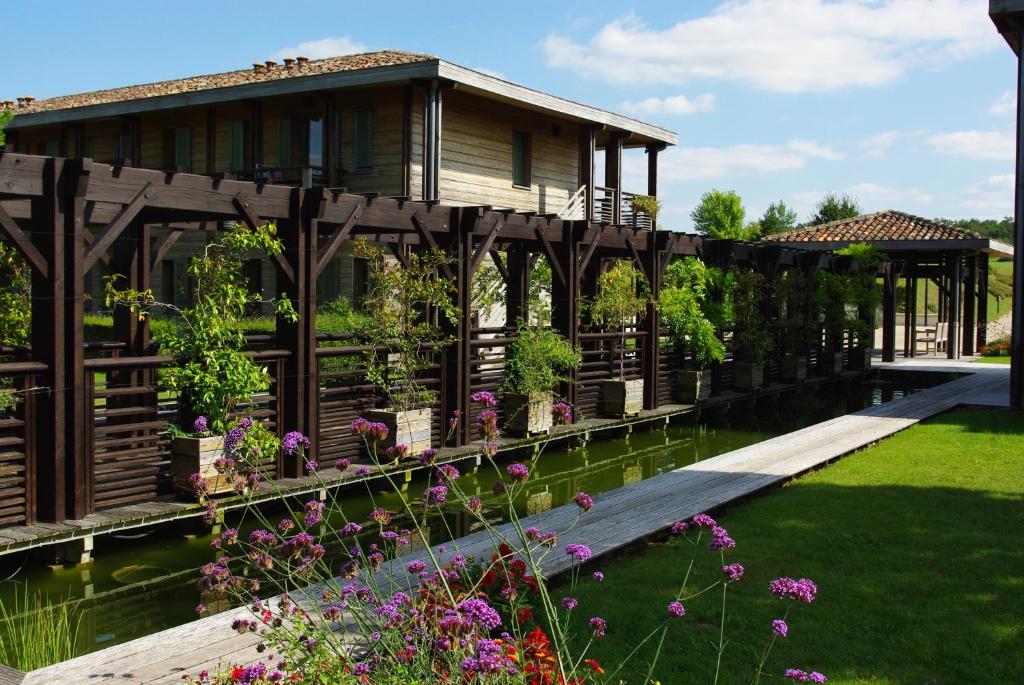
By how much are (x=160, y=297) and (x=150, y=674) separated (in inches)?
763

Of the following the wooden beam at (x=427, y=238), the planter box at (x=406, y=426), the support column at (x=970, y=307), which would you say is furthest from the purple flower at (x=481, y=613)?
the support column at (x=970, y=307)

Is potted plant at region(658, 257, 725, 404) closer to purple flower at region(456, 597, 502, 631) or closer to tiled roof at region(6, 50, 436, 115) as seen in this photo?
tiled roof at region(6, 50, 436, 115)

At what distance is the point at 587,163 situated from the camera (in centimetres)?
2319

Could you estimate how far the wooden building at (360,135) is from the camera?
19062mm

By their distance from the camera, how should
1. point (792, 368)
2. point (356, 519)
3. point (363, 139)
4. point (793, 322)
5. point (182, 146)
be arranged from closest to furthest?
point (356, 519), point (363, 139), point (792, 368), point (793, 322), point (182, 146)

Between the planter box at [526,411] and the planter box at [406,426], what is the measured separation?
1889 millimetres

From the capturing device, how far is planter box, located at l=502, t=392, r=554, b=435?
1320cm

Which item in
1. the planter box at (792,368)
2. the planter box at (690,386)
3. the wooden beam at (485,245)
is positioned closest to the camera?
the wooden beam at (485,245)

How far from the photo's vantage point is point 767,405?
20.1m

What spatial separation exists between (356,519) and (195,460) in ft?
5.69

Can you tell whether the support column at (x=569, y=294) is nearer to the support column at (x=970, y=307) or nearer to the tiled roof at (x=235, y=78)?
the tiled roof at (x=235, y=78)

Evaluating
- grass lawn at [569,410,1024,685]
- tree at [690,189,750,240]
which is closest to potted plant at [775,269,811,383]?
grass lawn at [569,410,1024,685]

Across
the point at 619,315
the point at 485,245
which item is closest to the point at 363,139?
the point at 619,315

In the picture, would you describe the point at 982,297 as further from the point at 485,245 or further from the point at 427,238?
the point at 427,238
